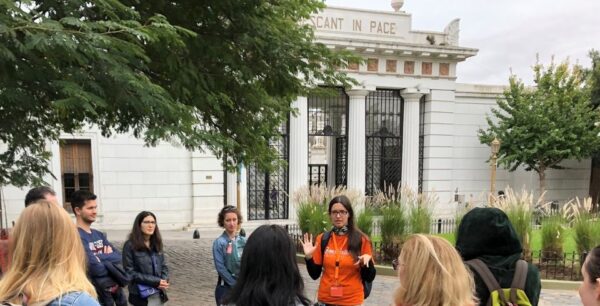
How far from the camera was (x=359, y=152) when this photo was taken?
18359 millimetres

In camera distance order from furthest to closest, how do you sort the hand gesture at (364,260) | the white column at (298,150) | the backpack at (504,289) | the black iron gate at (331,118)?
the black iron gate at (331,118) → the white column at (298,150) → the hand gesture at (364,260) → the backpack at (504,289)

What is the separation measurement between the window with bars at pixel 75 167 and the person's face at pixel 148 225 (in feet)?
40.3

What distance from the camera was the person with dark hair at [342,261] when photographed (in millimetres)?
3771

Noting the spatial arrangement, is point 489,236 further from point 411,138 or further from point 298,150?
point 411,138

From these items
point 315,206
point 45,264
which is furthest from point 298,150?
point 45,264

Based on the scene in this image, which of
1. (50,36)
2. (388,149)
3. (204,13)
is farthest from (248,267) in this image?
(388,149)

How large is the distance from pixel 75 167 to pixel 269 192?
745 centimetres

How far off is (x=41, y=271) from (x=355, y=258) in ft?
8.58

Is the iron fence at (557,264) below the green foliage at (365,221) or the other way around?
below

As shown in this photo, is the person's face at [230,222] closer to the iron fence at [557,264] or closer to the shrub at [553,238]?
the iron fence at [557,264]

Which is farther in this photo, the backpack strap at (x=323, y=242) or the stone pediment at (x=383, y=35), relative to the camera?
the stone pediment at (x=383, y=35)

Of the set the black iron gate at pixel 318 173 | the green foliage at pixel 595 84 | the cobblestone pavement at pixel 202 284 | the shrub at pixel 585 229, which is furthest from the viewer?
the black iron gate at pixel 318 173

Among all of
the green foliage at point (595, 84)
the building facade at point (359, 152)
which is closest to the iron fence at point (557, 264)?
the building facade at point (359, 152)

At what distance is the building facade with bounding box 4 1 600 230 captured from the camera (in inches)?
602
